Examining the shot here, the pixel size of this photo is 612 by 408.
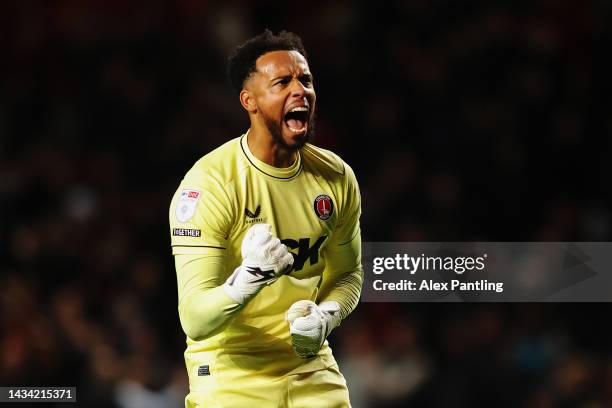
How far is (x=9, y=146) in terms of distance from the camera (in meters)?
6.29

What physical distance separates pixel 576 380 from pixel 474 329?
2.22ft

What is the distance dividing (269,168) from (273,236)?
43 centimetres

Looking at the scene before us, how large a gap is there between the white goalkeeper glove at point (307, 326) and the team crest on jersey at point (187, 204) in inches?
18.8

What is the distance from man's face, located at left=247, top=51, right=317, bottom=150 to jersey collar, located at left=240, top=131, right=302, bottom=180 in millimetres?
84

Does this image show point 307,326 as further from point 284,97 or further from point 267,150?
point 284,97

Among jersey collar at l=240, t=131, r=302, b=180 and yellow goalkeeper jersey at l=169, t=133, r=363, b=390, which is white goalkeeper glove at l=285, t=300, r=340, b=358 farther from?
jersey collar at l=240, t=131, r=302, b=180

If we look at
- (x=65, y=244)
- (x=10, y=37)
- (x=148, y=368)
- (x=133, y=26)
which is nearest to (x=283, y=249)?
(x=148, y=368)

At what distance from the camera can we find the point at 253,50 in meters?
3.76

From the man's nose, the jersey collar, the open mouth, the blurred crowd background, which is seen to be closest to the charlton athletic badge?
the jersey collar

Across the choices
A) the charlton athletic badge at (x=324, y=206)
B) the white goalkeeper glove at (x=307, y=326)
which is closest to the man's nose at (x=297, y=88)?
the charlton athletic badge at (x=324, y=206)

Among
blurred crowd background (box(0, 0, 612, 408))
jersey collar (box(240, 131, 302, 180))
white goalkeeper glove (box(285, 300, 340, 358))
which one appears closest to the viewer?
white goalkeeper glove (box(285, 300, 340, 358))

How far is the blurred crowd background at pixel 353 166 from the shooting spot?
5.72 m

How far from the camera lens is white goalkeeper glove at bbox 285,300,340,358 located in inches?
134

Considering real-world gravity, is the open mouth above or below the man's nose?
below
